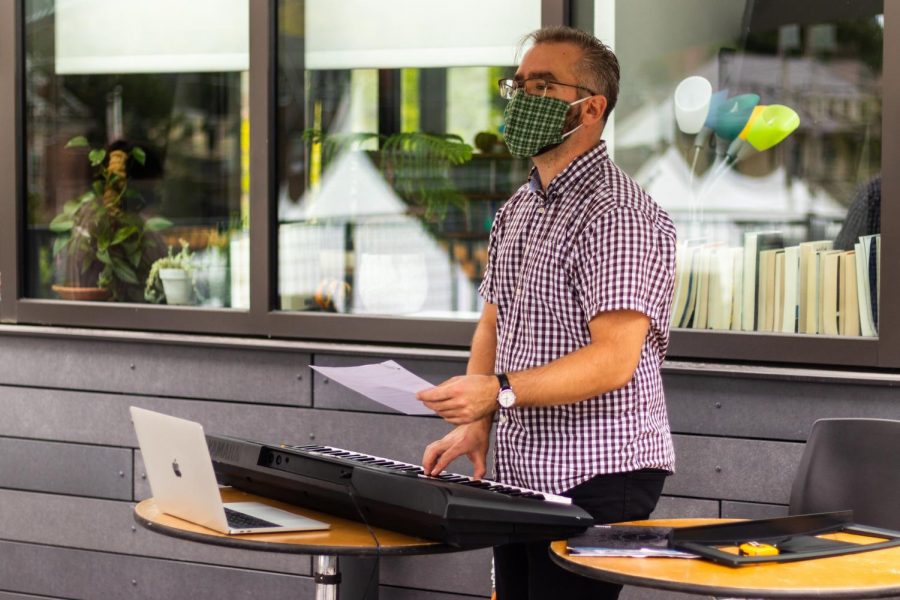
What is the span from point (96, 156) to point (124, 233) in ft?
1.03

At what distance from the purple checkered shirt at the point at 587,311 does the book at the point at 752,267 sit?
123 cm

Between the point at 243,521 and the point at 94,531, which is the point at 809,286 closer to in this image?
the point at 243,521

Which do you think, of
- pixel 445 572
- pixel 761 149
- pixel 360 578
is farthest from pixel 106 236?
pixel 761 149

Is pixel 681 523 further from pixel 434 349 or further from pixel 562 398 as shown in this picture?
pixel 434 349

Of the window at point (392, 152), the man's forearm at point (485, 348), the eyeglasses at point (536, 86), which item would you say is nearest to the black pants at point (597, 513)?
the man's forearm at point (485, 348)

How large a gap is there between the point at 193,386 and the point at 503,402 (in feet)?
7.30

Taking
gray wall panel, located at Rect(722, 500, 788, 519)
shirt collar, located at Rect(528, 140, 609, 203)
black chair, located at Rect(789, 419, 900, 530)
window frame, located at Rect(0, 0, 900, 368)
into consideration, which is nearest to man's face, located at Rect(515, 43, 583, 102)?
shirt collar, located at Rect(528, 140, 609, 203)

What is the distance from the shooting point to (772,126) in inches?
148

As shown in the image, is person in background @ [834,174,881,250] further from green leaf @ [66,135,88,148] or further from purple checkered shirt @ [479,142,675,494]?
green leaf @ [66,135,88,148]

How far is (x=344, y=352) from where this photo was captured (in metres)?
4.10

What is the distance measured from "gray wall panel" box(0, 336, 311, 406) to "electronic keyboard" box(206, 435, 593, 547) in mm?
1629

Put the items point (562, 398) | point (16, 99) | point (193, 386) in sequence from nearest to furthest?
point (562, 398), point (193, 386), point (16, 99)

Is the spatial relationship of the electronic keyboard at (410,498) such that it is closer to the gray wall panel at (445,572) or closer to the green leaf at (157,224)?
the gray wall panel at (445,572)

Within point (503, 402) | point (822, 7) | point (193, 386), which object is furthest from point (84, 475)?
point (822, 7)
